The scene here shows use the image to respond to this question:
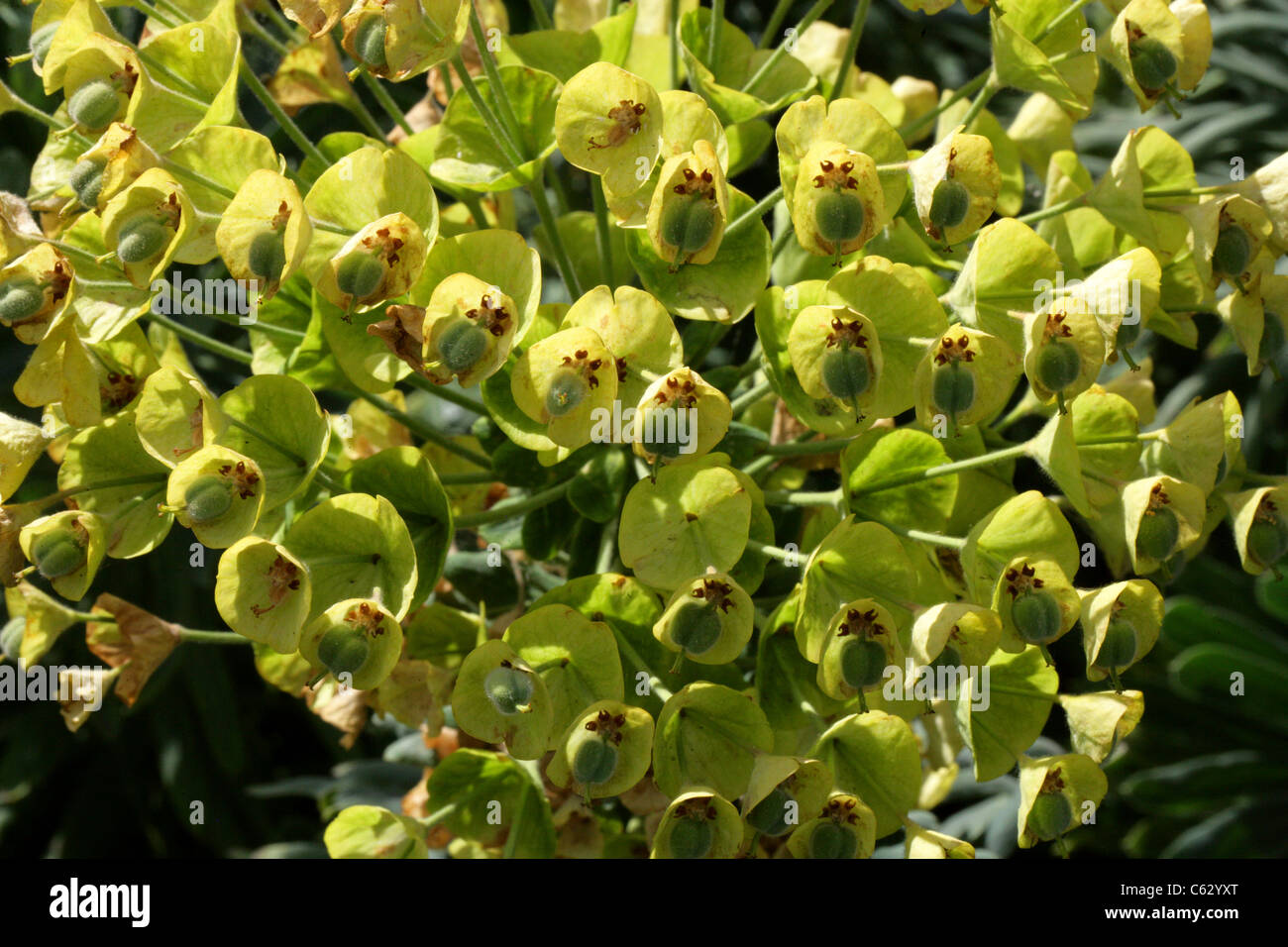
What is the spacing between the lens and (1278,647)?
2209mm

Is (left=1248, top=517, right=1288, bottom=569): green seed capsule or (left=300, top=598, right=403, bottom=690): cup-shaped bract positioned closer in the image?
(left=300, top=598, right=403, bottom=690): cup-shaped bract

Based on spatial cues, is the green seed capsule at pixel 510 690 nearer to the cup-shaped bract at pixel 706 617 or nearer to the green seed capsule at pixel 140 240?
the cup-shaped bract at pixel 706 617

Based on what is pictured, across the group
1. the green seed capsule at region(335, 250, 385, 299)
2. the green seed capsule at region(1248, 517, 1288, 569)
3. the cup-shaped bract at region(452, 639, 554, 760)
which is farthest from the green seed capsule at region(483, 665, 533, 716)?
the green seed capsule at region(1248, 517, 1288, 569)

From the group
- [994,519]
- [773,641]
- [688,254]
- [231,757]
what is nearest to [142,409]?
[688,254]

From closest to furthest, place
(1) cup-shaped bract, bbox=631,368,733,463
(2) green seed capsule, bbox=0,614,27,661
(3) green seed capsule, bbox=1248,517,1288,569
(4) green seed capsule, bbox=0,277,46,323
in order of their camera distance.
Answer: (1) cup-shaped bract, bbox=631,368,733,463, (4) green seed capsule, bbox=0,277,46,323, (3) green seed capsule, bbox=1248,517,1288,569, (2) green seed capsule, bbox=0,614,27,661

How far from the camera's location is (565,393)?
91 centimetres

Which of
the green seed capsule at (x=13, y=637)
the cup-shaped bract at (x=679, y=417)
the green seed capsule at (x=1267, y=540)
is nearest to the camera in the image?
the cup-shaped bract at (x=679, y=417)

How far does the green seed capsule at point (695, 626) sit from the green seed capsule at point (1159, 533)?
1.29 feet

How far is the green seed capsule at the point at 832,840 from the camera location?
0.96 metres

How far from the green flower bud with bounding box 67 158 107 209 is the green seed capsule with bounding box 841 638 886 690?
0.73 m

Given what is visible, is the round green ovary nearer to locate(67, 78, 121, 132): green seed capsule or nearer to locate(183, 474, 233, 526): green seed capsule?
locate(183, 474, 233, 526): green seed capsule

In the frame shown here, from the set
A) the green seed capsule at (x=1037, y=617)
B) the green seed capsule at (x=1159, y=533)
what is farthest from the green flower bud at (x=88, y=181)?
the green seed capsule at (x=1159, y=533)

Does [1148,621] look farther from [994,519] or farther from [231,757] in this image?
[231,757]

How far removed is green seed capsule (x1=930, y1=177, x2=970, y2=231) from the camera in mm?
951
